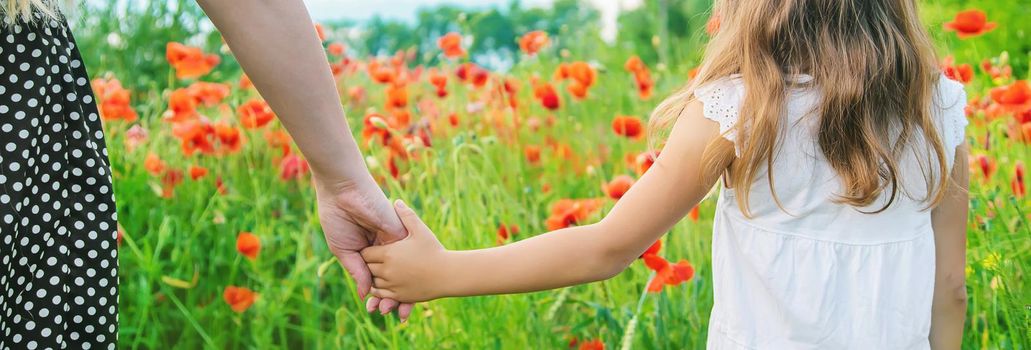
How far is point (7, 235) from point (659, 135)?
75 centimetres

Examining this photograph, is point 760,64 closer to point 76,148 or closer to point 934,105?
point 934,105

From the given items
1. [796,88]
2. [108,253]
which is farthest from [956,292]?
[108,253]

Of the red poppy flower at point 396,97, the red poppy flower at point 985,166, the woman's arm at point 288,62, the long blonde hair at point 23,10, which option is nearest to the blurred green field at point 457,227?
the red poppy flower at point 985,166

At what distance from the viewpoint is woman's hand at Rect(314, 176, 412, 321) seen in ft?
4.22

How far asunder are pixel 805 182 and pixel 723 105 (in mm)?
131

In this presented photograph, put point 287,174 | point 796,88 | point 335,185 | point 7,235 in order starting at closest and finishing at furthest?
point 7,235 < point 796,88 < point 335,185 < point 287,174

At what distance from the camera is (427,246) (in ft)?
4.18

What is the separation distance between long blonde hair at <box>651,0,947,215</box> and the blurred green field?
0.22 m

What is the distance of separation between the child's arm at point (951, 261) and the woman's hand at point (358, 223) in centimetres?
66

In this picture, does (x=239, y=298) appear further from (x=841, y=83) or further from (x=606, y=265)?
(x=841, y=83)

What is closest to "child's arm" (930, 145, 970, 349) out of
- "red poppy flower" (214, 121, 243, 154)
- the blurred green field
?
the blurred green field

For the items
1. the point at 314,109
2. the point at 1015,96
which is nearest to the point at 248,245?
the point at 314,109

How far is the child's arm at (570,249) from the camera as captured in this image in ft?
3.62

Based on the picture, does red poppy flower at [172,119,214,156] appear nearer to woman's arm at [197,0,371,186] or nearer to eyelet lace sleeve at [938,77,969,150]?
woman's arm at [197,0,371,186]
